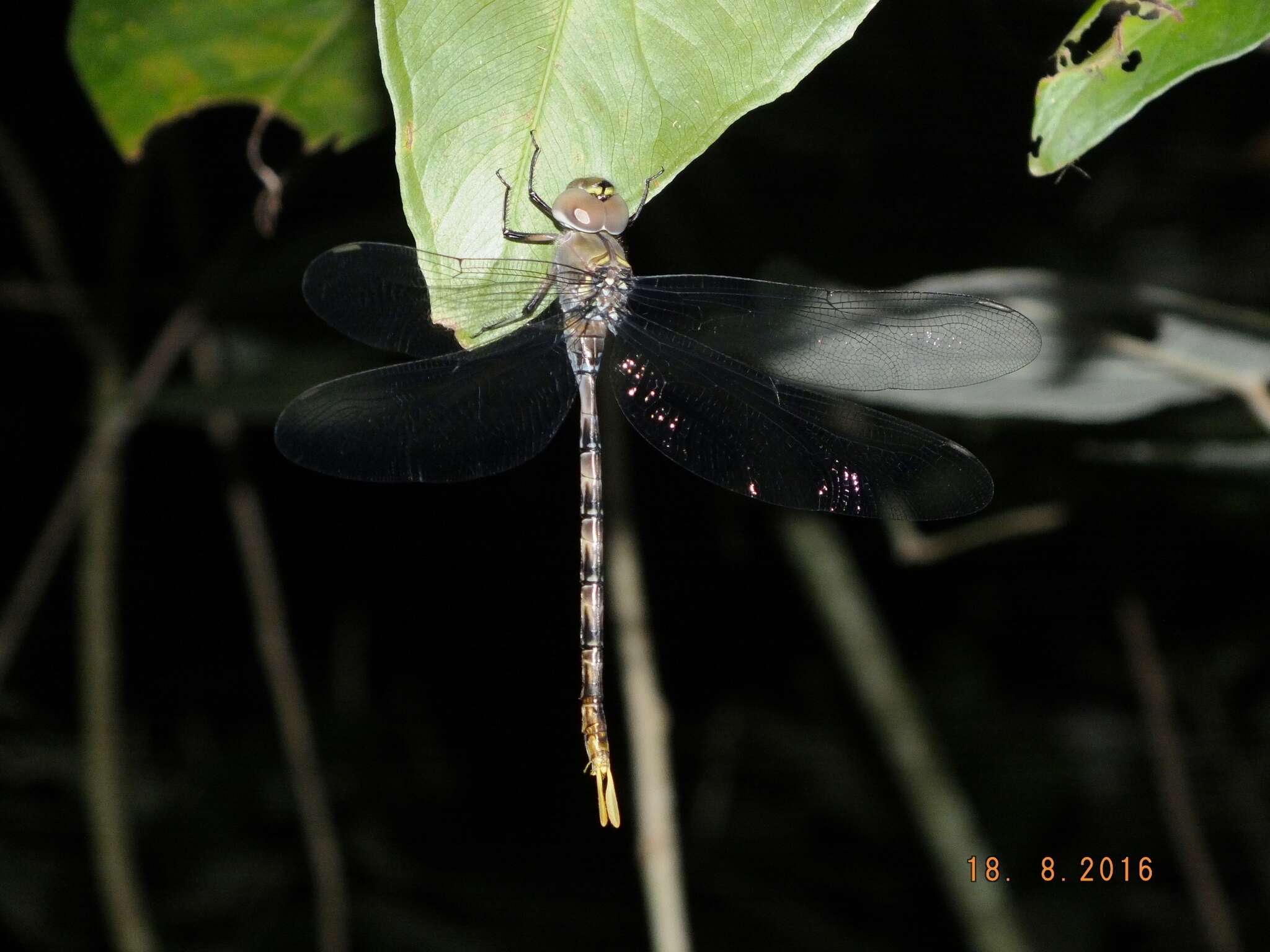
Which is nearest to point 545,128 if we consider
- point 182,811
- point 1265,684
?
point 182,811

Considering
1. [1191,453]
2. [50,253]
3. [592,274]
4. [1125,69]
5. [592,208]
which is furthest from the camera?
[50,253]

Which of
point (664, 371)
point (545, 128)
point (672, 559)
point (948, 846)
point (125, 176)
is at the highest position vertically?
point (125, 176)

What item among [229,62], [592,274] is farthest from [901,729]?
[229,62]

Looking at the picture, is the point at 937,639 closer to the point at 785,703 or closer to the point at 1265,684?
the point at 785,703

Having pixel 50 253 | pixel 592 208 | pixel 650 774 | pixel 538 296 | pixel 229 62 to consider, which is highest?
pixel 50 253

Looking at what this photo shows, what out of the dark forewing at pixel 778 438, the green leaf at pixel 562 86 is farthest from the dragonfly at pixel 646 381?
the green leaf at pixel 562 86

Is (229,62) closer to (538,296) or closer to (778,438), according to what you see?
(538,296)
